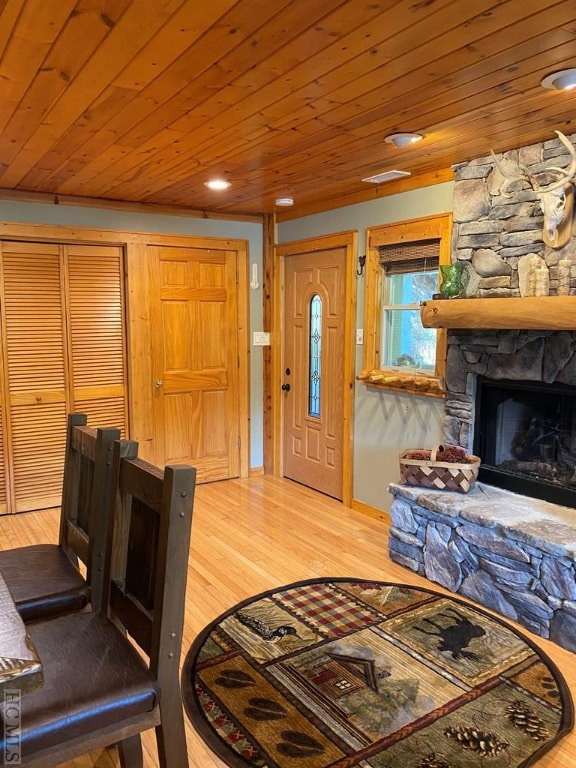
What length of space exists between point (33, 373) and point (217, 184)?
6.34ft

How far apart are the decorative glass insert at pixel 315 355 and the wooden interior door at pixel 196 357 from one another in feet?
2.33

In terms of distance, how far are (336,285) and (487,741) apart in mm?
3186

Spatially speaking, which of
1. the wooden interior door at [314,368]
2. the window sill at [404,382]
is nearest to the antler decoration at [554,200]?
the window sill at [404,382]

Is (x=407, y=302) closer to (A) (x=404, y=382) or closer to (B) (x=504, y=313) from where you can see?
(A) (x=404, y=382)

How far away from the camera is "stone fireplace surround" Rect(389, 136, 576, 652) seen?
2.65 meters

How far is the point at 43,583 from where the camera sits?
200cm

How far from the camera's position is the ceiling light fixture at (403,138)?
2.79 meters

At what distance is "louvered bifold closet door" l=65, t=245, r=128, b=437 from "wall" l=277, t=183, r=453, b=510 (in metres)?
1.67

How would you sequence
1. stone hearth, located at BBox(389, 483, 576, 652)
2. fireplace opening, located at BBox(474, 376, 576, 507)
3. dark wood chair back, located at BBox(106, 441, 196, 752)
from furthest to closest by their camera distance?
fireplace opening, located at BBox(474, 376, 576, 507) < stone hearth, located at BBox(389, 483, 576, 652) < dark wood chair back, located at BBox(106, 441, 196, 752)

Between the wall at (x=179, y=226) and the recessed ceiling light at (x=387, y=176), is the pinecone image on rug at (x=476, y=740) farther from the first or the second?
the wall at (x=179, y=226)

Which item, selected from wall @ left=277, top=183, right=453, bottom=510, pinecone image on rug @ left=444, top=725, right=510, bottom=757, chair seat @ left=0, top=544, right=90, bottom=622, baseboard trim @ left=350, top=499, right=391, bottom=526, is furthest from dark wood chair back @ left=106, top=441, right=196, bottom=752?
baseboard trim @ left=350, top=499, right=391, bottom=526

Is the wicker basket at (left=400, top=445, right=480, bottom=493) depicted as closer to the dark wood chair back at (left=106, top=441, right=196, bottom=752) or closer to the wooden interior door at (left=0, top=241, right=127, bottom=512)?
the dark wood chair back at (left=106, top=441, right=196, bottom=752)

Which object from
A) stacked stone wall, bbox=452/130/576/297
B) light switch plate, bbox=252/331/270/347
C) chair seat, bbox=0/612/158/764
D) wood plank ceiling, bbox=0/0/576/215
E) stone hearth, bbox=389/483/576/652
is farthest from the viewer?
light switch plate, bbox=252/331/270/347

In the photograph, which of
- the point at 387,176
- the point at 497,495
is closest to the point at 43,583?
the point at 497,495
